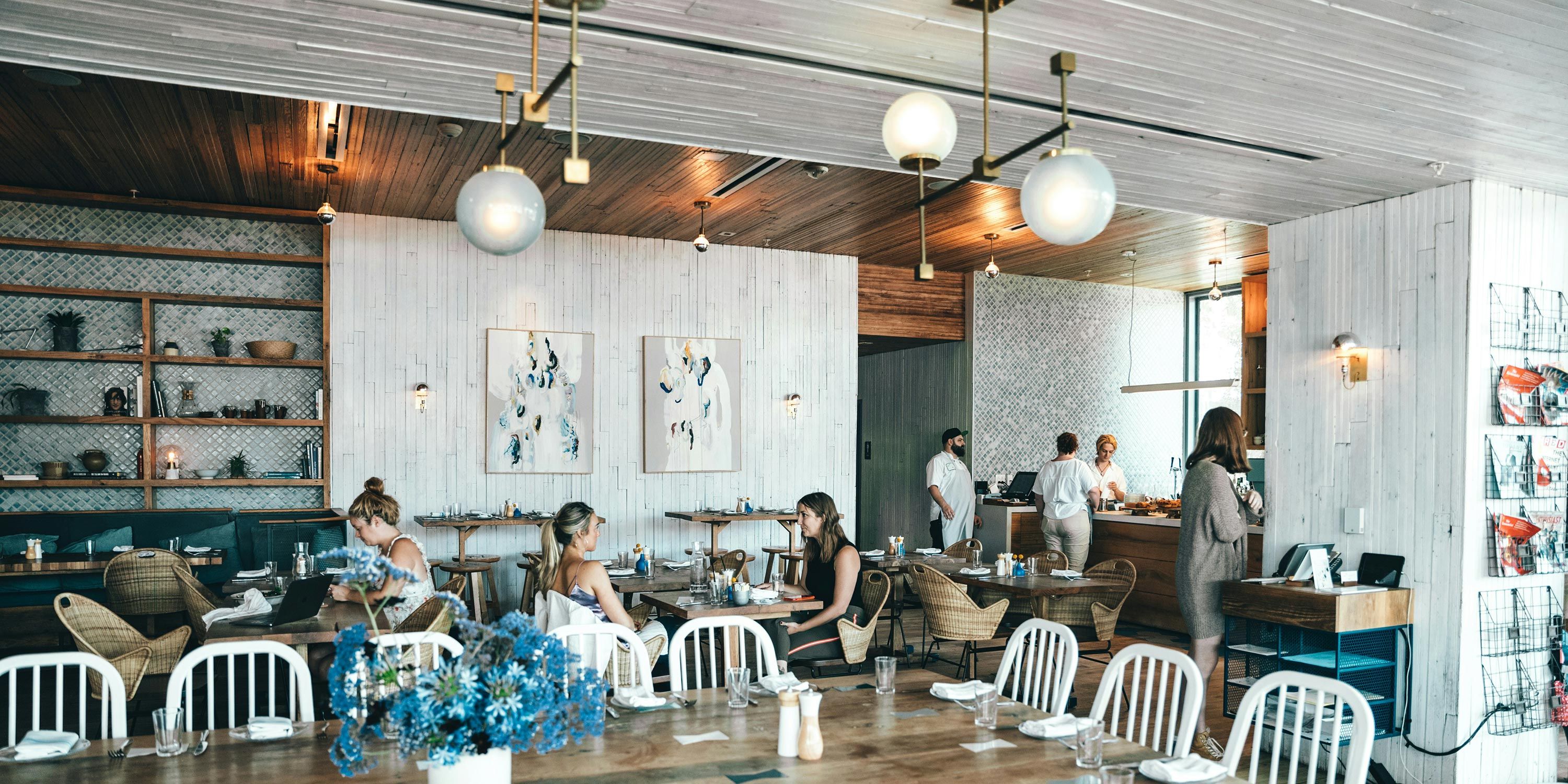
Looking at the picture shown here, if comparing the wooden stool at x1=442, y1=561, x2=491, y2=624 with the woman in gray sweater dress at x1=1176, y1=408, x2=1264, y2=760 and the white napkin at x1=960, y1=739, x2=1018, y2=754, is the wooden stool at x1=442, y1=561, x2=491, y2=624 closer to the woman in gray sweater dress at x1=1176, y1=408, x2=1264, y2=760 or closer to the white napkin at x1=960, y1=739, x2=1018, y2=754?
the woman in gray sweater dress at x1=1176, y1=408, x2=1264, y2=760

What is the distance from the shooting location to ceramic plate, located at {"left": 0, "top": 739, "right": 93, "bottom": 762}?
2.62 meters

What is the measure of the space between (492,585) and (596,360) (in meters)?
2.28

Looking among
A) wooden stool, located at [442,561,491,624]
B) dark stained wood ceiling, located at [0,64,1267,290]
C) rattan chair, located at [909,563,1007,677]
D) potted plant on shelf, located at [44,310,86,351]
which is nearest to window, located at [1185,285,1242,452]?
dark stained wood ceiling, located at [0,64,1267,290]

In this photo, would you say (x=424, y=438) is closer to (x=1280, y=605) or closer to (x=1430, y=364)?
(x=1280, y=605)

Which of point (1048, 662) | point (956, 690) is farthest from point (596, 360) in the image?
point (956, 690)

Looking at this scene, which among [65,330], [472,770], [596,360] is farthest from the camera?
[596,360]

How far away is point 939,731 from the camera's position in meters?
Result: 2.92

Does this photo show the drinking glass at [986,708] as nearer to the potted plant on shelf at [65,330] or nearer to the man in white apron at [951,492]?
the man in white apron at [951,492]

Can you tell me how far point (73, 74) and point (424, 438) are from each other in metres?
4.41

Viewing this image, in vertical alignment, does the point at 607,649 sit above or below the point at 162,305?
A: below

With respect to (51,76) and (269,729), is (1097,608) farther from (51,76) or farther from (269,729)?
(51,76)

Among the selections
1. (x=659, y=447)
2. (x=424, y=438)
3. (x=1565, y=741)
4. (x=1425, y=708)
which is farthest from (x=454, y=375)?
(x=1565, y=741)

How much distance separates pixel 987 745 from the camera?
2.79 meters

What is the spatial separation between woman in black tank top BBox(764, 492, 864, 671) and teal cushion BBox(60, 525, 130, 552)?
538 cm
